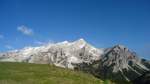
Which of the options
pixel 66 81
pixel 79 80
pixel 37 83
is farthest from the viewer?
pixel 79 80

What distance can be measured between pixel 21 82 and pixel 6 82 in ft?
17.5

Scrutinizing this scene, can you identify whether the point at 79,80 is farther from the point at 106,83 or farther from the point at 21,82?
the point at 21,82

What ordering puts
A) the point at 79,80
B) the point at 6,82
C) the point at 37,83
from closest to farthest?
the point at 6,82
the point at 37,83
the point at 79,80

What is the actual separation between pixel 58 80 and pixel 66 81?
246 centimetres

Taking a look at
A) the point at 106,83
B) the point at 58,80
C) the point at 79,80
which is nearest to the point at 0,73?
the point at 58,80

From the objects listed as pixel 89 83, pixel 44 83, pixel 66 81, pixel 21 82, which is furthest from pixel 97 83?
pixel 21 82

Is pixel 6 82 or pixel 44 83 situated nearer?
pixel 6 82

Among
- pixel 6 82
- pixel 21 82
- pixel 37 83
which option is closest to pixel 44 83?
pixel 37 83

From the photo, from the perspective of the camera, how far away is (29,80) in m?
82.1

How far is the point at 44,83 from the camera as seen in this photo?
81812 millimetres

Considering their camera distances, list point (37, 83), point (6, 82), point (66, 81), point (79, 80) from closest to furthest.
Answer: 1. point (6, 82)
2. point (37, 83)
3. point (66, 81)
4. point (79, 80)

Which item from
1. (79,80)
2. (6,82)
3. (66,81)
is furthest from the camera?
(79,80)

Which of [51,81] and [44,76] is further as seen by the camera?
[44,76]

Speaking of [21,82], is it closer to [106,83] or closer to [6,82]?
[6,82]
